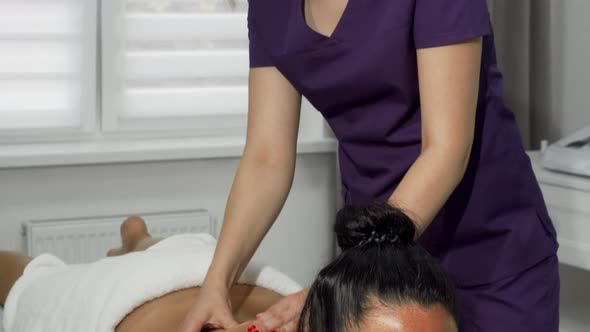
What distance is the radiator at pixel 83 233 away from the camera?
2900mm

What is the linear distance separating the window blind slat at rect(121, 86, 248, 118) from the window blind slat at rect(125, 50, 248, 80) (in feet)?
0.17

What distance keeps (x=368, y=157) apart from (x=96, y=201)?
164cm

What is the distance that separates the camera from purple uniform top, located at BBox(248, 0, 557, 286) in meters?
1.43

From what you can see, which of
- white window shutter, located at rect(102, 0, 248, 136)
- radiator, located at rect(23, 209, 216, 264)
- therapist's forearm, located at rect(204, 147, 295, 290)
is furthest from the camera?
white window shutter, located at rect(102, 0, 248, 136)

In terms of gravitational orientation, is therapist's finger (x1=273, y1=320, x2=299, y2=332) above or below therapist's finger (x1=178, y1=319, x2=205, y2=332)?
above

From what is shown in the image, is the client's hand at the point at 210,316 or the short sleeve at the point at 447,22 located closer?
the short sleeve at the point at 447,22

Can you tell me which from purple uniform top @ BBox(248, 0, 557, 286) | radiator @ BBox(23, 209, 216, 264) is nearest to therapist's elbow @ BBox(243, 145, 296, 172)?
purple uniform top @ BBox(248, 0, 557, 286)

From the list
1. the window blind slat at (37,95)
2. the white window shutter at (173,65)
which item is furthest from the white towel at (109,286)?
the white window shutter at (173,65)

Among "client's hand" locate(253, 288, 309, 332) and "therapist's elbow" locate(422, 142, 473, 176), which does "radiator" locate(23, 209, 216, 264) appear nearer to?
"client's hand" locate(253, 288, 309, 332)

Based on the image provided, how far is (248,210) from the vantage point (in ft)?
5.13

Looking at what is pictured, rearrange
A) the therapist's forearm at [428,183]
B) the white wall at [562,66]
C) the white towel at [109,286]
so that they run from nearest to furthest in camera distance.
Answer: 1. the therapist's forearm at [428,183]
2. the white towel at [109,286]
3. the white wall at [562,66]

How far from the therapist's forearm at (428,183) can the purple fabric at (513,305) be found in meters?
0.24

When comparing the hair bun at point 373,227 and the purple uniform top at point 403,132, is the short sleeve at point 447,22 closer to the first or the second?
the purple uniform top at point 403,132

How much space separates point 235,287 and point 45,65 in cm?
155
